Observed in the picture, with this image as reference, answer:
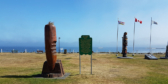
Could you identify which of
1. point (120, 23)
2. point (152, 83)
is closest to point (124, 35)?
point (120, 23)

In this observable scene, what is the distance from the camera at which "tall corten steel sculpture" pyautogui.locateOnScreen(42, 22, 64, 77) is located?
8820 mm

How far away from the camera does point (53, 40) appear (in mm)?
8938

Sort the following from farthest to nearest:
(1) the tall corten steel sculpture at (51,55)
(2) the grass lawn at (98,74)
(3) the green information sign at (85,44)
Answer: (3) the green information sign at (85,44) → (1) the tall corten steel sculpture at (51,55) → (2) the grass lawn at (98,74)

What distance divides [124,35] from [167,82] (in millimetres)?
16949

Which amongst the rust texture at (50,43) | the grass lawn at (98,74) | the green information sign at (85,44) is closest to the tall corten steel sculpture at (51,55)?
the rust texture at (50,43)

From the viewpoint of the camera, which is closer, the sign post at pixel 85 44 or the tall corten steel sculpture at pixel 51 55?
the tall corten steel sculpture at pixel 51 55

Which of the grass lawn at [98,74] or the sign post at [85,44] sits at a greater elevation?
the sign post at [85,44]

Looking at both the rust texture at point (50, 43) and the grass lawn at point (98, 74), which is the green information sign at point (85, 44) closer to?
the grass lawn at point (98, 74)

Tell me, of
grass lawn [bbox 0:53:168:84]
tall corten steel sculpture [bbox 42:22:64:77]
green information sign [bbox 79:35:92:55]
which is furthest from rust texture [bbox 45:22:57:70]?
green information sign [bbox 79:35:92:55]

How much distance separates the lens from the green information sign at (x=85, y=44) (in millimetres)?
10086

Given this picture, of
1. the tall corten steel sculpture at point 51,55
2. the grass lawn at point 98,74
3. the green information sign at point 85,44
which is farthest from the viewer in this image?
the green information sign at point 85,44

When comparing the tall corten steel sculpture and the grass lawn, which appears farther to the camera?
the tall corten steel sculpture

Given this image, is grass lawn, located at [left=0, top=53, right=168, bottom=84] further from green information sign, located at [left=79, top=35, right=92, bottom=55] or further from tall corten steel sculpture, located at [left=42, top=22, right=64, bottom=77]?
green information sign, located at [left=79, top=35, right=92, bottom=55]

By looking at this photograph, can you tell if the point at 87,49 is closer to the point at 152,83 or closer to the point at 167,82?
the point at 152,83
